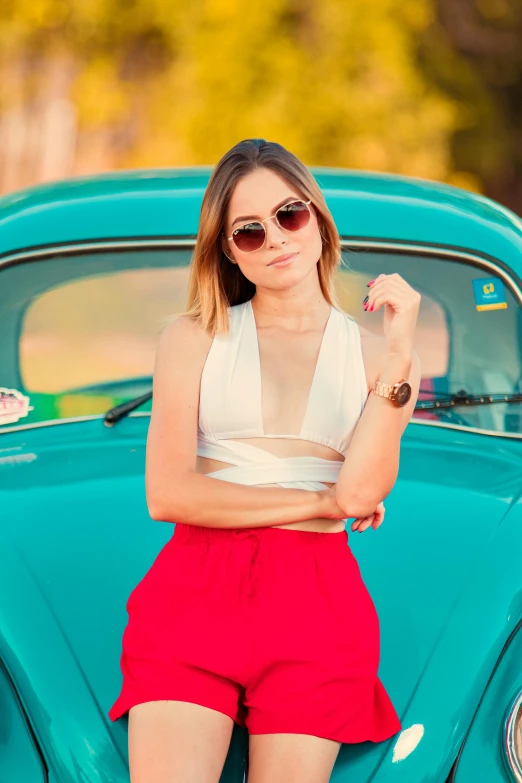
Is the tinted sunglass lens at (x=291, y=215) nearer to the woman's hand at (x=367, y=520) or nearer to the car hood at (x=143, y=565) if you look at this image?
the woman's hand at (x=367, y=520)

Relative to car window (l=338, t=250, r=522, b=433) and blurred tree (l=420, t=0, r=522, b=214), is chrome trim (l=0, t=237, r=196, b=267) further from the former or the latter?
blurred tree (l=420, t=0, r=522, b=214)

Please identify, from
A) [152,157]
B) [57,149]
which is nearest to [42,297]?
[152,157]

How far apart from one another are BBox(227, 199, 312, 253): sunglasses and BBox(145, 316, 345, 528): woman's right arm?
215mm

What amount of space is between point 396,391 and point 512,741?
2.24 ft

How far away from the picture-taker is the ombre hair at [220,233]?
7.18ft

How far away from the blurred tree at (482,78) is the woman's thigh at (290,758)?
13476 mm

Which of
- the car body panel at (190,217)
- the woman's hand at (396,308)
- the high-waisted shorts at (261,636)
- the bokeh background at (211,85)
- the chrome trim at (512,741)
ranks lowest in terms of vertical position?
the chrome trim at (512,741)

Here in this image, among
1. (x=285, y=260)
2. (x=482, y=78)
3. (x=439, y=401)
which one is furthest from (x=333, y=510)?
(x=482, y=78)

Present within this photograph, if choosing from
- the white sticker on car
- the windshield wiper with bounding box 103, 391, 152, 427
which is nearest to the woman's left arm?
the windshield wiper with bounding box 103, 391, 152, 427

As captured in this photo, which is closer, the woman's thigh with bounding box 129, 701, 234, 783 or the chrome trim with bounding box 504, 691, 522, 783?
the woman's thigh with bounding box 129, 701, 234, 783

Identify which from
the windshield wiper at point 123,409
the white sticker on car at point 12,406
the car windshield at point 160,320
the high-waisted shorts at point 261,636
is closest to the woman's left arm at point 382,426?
the high-waisted shorts at point 261,636

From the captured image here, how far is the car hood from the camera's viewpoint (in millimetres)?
2018

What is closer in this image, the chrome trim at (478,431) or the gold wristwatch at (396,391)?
the gold wristwatch at (396,391)

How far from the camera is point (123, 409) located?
2.98m
